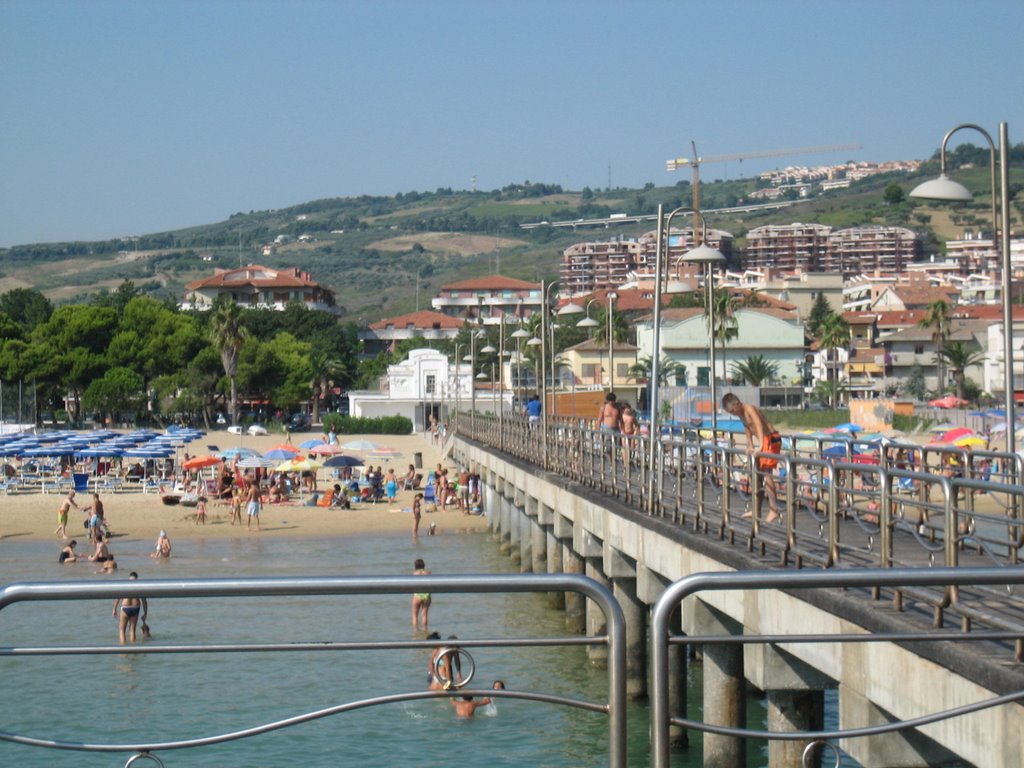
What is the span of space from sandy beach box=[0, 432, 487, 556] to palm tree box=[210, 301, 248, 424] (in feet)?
157

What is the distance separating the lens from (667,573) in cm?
1422

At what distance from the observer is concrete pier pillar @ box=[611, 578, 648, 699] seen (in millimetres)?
16669

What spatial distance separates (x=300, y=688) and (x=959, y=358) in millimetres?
82279

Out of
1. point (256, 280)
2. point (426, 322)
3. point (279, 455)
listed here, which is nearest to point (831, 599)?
point (279, 455)

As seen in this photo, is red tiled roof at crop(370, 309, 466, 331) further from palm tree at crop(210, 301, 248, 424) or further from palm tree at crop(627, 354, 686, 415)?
palm tree at crop(627, 354, 686, 415)

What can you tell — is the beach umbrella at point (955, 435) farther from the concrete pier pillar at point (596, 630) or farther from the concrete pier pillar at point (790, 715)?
→ the concrete pier pillar at point (790, 715)

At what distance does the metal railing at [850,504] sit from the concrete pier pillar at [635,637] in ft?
4.22

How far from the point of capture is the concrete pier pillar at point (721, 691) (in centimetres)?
1191

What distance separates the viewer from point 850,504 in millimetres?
9438

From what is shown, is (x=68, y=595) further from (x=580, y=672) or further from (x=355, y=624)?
(x=355, y=624)

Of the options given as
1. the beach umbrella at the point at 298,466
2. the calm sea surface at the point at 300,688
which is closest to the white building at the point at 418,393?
the beach umbrella at the point at 298,466

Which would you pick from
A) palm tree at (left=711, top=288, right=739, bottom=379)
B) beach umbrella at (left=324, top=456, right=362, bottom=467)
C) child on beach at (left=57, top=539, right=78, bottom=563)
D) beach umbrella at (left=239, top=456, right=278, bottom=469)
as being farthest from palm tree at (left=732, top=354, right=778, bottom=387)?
child on beach at (left=57, top=539, right=78, bottom=563)

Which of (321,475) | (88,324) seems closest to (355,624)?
(321,475)

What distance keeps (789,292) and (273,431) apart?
97.5m
